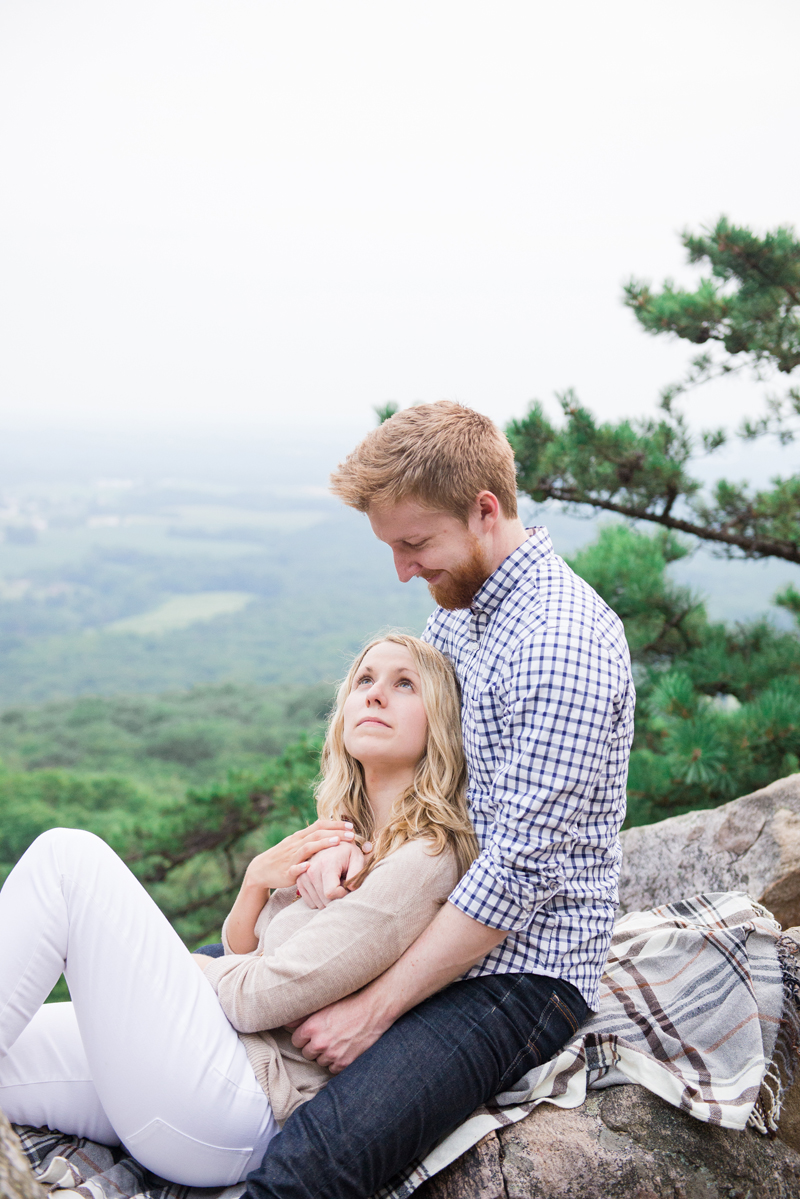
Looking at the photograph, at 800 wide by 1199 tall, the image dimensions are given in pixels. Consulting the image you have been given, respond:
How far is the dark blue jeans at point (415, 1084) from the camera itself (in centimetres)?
145

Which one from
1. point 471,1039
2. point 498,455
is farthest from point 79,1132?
point 498,455

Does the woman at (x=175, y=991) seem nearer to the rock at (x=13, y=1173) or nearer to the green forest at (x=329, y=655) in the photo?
the rock at (x=13, y=1173)

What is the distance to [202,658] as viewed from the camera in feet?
92.7

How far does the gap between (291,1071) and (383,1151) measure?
0.26 m

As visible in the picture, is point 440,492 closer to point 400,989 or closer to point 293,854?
point 293,854

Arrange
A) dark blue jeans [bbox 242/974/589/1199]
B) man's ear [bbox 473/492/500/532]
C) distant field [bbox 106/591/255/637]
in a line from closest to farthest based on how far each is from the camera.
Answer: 1. dark blue jeans [bbox 242/974/589/1199]
2. man's ear [bbox 473/492/500/532]
3. distant field [bbox 106/591/255/637]

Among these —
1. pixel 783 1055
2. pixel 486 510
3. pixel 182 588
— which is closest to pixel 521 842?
pixel 486 510

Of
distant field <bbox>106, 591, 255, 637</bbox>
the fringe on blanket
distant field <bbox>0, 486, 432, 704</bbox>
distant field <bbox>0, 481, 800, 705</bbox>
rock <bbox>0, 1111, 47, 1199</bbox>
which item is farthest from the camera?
distant field <bbox>106, 591, 255, 637</bbox>

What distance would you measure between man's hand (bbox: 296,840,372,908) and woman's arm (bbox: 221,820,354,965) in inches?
0.9

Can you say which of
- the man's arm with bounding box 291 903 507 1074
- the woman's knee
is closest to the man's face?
the man's arm with bounding box 291 903 507 1074

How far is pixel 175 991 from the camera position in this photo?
5.27ft

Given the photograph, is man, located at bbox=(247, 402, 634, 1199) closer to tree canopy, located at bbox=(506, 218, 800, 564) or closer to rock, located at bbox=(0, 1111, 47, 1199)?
rock, located at bbox=(0, 1111, 47, 1199)

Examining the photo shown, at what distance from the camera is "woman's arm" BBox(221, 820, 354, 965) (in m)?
1.82

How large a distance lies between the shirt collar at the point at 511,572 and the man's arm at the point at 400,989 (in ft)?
2.06
